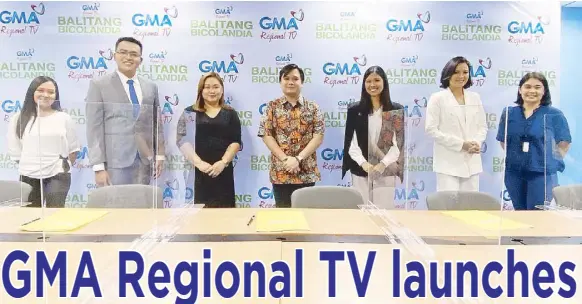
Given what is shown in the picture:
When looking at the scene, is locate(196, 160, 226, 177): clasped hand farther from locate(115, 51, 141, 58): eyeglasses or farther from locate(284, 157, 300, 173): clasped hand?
locate(115, 51, 141, 58): eyeglasses

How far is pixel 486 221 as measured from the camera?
2297 mm

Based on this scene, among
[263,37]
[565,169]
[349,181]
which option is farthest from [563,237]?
[263,37]

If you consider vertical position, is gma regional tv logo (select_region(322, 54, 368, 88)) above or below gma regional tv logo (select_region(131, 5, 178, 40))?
below

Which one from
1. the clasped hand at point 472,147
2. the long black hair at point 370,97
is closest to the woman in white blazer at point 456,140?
the clasped hand at point 472,147

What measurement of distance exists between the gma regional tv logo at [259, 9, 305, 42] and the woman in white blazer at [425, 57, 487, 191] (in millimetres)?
2255

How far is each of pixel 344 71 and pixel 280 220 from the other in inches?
103

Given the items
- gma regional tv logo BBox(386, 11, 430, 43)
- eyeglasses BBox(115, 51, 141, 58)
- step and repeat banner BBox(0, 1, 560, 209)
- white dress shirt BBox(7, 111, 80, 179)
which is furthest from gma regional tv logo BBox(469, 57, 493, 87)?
white dress shirt BBox(7, 111, 80, 179)

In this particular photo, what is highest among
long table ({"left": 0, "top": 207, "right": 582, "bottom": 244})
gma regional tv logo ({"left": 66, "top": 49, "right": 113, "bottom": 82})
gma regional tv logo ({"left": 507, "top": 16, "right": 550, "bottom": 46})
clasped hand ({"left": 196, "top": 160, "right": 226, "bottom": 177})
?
gma regional tv logo ({"left": 507, "top": 16, "right": 550, "bottom": 46})

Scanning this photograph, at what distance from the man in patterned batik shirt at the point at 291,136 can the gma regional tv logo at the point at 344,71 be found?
0.89ft

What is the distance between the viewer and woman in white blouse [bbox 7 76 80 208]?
1.85m

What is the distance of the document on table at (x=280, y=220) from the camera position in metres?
2.22

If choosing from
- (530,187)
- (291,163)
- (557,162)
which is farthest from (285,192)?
(557,162)

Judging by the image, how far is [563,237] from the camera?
213 cm

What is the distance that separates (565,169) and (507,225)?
3.31ft
